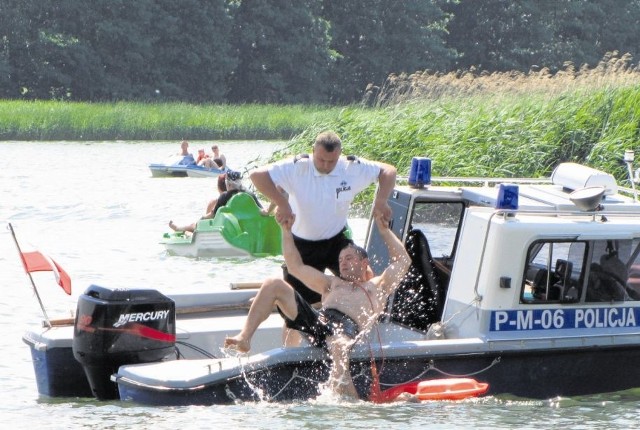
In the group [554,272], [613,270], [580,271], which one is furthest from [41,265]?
[613,270]

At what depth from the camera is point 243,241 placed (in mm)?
16844

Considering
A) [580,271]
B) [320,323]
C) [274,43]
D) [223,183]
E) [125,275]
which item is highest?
[274,43]

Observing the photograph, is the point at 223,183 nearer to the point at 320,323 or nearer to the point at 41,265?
the point at 41,265

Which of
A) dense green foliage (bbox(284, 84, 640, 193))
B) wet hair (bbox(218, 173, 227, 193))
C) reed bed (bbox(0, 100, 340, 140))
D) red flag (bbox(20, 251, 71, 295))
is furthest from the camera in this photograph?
reed bed (bbox(0, 100, 340, 140))

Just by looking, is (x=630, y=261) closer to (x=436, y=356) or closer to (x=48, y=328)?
(x=436, y=356)

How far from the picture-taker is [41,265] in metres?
8.85

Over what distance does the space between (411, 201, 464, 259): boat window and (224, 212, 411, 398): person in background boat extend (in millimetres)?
651

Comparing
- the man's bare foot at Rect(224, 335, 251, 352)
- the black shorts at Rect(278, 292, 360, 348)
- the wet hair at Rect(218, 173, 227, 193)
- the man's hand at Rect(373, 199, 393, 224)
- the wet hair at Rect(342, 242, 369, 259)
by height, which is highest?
the man's hand at Rect(373, 199, 393, 224)

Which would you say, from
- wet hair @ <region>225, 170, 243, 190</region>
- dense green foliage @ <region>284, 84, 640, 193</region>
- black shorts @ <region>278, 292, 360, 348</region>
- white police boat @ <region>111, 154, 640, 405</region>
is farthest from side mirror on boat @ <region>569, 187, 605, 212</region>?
dense green foliage @ <region>284, 84, 640, 193</region>

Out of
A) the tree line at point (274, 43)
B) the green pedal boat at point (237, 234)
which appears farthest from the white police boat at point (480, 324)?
the tree line at point (274, 43)

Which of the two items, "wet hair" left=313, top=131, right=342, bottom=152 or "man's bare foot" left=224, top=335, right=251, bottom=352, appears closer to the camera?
"man's bare foot" left=224, top=335, right=251, bottom=352

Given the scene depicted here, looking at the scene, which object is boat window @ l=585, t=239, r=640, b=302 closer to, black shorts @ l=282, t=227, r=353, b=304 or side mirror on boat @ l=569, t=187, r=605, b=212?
side mirror on boat @ l=569, t=187, r=605, b=212

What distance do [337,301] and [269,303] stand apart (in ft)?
1.55

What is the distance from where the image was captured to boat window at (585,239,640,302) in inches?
334
